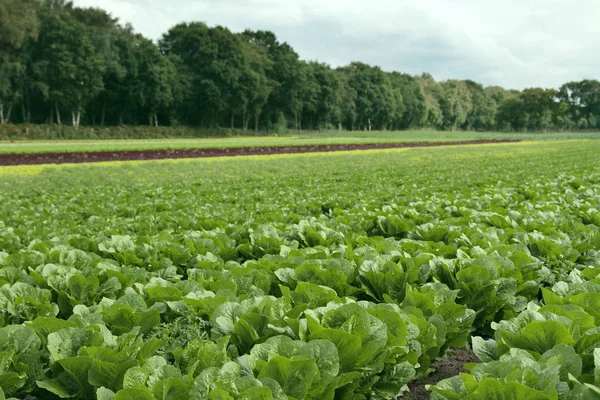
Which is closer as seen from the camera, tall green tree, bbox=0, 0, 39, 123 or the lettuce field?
the lettuce field

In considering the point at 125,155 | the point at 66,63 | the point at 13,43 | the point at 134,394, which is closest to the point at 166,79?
the point at 66,63

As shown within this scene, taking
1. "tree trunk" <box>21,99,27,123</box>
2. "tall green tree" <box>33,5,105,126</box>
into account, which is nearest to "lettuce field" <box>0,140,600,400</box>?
"tall green tree" <box>33,5,105,126</box>

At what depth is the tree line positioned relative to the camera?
6378 centimetres

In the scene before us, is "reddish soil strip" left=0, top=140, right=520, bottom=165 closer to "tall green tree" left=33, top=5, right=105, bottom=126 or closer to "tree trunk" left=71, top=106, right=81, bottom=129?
"tall green tree" left=33, top=5, right=105, bottom=126

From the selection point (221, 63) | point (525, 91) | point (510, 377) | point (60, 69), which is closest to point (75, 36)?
point (60, 69)

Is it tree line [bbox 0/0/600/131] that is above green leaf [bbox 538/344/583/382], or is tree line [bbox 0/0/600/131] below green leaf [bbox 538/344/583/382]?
above

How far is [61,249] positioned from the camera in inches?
203

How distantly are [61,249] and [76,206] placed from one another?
8.55m

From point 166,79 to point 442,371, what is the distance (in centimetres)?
7396

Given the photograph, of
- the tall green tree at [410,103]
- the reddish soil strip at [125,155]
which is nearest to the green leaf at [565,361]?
the reddish soil strip at [125,155]

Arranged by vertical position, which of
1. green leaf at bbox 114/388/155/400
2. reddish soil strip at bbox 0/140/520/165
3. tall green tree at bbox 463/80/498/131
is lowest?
reddish soil strip at bbox 0/140/520/165

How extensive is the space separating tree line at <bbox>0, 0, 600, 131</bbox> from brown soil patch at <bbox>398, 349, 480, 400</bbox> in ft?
210

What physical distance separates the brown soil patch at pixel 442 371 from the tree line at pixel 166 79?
63984 mm

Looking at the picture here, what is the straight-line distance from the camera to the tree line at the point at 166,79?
6378 centimetres
